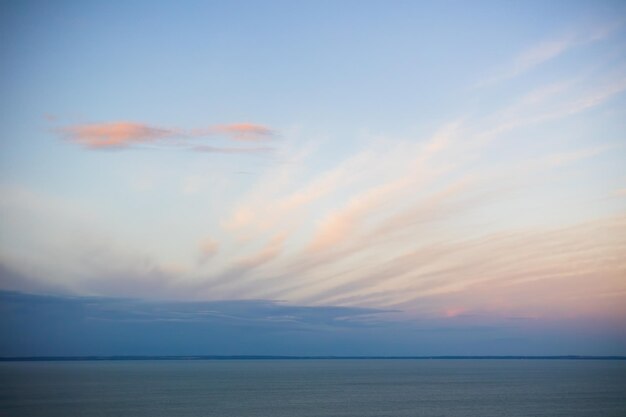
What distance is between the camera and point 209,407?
74.2 meters

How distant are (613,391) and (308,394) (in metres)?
→ 49.8

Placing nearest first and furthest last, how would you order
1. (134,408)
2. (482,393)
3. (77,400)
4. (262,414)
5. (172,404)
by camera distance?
(262,414) → (134,408) → (172,404) → (77,400) → (482,393)

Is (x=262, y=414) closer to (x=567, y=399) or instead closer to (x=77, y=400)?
(x=77, y=400)

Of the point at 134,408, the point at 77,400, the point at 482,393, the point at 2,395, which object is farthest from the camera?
the point at 482,393

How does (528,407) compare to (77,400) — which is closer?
(528,407)

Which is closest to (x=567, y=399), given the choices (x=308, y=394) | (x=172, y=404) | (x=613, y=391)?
(x=613, y=391)

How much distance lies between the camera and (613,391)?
103 meters

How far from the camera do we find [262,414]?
220ft

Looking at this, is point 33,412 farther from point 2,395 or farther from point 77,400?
point 2,395

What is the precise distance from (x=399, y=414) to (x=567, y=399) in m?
33.2

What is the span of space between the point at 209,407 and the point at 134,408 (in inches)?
337

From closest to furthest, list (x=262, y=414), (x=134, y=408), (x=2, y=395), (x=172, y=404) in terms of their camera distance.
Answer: (x=262, y=414) → (x=134, y=408) → (x=172, y=404) → (x=2, y=395)

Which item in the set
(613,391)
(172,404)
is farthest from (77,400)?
(613,391)

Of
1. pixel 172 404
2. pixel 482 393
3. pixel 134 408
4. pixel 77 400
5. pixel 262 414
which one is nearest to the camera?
pixel 262 414
